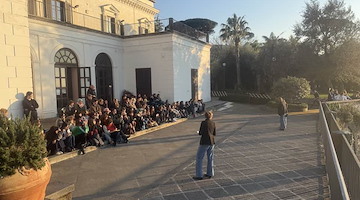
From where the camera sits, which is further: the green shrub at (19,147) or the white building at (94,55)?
the white building at (94,55)

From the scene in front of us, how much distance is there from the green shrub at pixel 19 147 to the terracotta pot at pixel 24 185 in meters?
0.07

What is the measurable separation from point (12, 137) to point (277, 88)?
19640mm

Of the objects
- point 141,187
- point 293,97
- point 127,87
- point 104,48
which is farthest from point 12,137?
point 293,97

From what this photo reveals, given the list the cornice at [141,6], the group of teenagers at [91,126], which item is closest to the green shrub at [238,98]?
the cornice at [141,6]

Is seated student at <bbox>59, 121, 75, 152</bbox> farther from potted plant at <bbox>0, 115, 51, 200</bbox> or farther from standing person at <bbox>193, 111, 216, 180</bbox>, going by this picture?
potted plant at <bbox>0, 115, 51, 200</bbox>

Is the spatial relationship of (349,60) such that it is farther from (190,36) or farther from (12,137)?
(12,137)

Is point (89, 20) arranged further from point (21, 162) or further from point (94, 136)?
point (21, 162)

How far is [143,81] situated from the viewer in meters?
19.0

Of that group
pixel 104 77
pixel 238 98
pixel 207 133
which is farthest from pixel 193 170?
pixel 238 98

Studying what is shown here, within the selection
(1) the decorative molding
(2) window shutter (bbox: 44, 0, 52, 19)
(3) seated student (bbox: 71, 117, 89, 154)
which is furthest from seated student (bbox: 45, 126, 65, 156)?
(1) the decorative molding

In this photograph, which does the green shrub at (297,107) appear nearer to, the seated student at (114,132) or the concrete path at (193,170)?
the concrete path at (193,170)

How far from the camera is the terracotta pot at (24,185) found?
10.9 feet

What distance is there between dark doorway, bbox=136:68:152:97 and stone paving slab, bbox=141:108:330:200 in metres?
10.1

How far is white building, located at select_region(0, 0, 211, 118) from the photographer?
27.7ft
